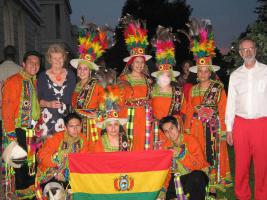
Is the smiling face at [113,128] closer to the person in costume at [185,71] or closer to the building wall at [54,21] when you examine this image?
the person in costume at [185,71]

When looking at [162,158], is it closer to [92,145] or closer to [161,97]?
[92,145]

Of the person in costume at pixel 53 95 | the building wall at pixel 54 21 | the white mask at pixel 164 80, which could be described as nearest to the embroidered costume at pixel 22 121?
the person in costume at pixel 53 95

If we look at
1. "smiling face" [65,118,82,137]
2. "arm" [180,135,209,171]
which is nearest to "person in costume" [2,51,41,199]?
"smiling face" [65,118,82,137]

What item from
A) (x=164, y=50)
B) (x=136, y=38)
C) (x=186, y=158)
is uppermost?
(x=136, y=38)

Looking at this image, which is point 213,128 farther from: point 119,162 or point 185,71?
point 185,71

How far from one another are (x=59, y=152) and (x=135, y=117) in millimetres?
1460

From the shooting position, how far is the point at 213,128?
5.21 m

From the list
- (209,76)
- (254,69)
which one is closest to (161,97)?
(209,76)

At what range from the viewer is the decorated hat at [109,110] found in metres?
4.56

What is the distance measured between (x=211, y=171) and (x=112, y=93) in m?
1.77

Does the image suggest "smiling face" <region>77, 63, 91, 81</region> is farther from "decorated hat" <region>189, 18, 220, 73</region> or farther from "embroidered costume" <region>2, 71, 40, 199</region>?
"decorated hat" <region>189, 18, 220, 73</region>

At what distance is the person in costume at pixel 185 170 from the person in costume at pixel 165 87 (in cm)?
95

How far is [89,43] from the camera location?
521 cm

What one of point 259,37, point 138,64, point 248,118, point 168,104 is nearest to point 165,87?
point 168,104
